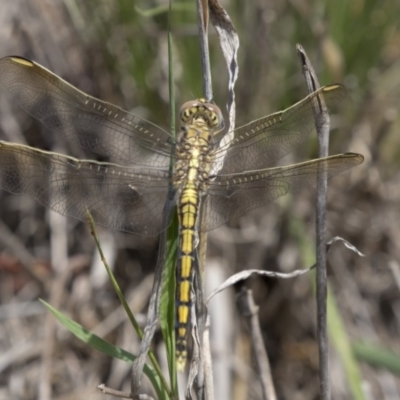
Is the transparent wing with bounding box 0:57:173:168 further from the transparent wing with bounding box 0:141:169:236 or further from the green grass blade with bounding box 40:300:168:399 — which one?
the green grass blade with bounding box 40:300:168:399

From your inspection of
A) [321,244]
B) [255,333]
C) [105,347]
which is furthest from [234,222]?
[105,347]

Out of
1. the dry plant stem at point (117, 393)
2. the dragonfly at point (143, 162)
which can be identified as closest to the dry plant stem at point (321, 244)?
the dragonfly at point (143, 162)

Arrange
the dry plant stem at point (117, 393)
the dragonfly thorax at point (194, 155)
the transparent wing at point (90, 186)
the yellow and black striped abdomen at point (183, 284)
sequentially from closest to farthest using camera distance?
1. the dry plant stem at point (117, 393)
2. the yellow and black striped abdomen at point (183, 284)
3. the transparent wing at point (90, 186)
4. the dragonfly thorax at point (194, 155)

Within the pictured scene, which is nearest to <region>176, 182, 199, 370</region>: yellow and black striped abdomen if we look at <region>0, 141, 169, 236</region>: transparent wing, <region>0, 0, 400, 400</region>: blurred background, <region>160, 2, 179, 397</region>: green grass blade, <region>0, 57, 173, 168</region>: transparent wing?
<region>160, 2, 179, 397</region>: green grass blade

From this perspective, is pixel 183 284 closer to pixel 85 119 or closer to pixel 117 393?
pixel 117 393

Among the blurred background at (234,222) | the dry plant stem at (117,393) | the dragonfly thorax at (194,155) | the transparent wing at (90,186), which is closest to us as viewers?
the dry plant stem at (117,393)

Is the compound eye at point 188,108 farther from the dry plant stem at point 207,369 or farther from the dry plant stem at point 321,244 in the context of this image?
the dry plant stem at point 207,369

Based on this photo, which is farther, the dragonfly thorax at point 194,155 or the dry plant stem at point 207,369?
the dragonfly thorax at point 194,155
